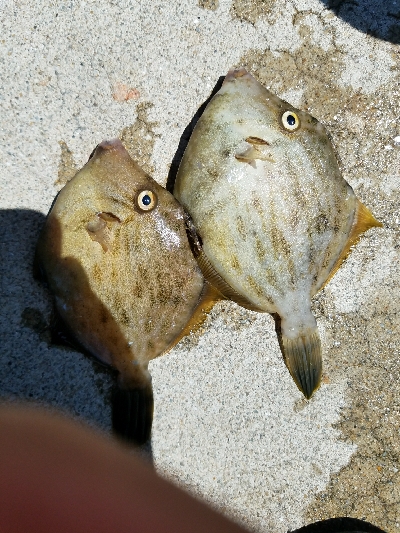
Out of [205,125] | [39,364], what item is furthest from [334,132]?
[39,364]

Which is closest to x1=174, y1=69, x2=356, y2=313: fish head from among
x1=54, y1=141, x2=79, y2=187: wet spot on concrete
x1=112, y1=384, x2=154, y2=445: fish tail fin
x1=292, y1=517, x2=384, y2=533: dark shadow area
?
x1=54, y1=141, x2=79, y2=187: wet spot on concrete

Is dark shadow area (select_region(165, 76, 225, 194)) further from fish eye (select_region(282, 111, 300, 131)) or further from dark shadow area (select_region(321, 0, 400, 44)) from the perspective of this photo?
dark shadow area (select_region(321, 0, 400, 44))

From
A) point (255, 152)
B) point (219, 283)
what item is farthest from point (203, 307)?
point (255, 152)

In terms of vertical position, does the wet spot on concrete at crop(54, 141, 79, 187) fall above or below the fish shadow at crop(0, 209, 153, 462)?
above

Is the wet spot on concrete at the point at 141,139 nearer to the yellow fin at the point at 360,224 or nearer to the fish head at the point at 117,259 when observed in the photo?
the fish head at the point at 117,259

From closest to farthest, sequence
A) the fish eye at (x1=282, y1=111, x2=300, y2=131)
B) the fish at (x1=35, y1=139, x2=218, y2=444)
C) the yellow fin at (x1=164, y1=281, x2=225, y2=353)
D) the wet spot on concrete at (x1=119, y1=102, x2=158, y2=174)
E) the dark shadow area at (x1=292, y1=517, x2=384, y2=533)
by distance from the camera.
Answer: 1. the fish at (x1=35, y1=139, x2=218, y2=444)
2. the fish eye at (x1=282, y1=111, x2=300, y2=131)
3. the yellow fin at (x1=164, y1=281, x2=225, y2=353)
4. the wet spot on concrete at (x1=119, y1=102, x2=158, y2=174)
5. the dark shadow area at (x1=292, y1=517, x2=384, y2=533)

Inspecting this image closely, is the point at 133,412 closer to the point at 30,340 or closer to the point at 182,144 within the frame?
the point at 30,340
